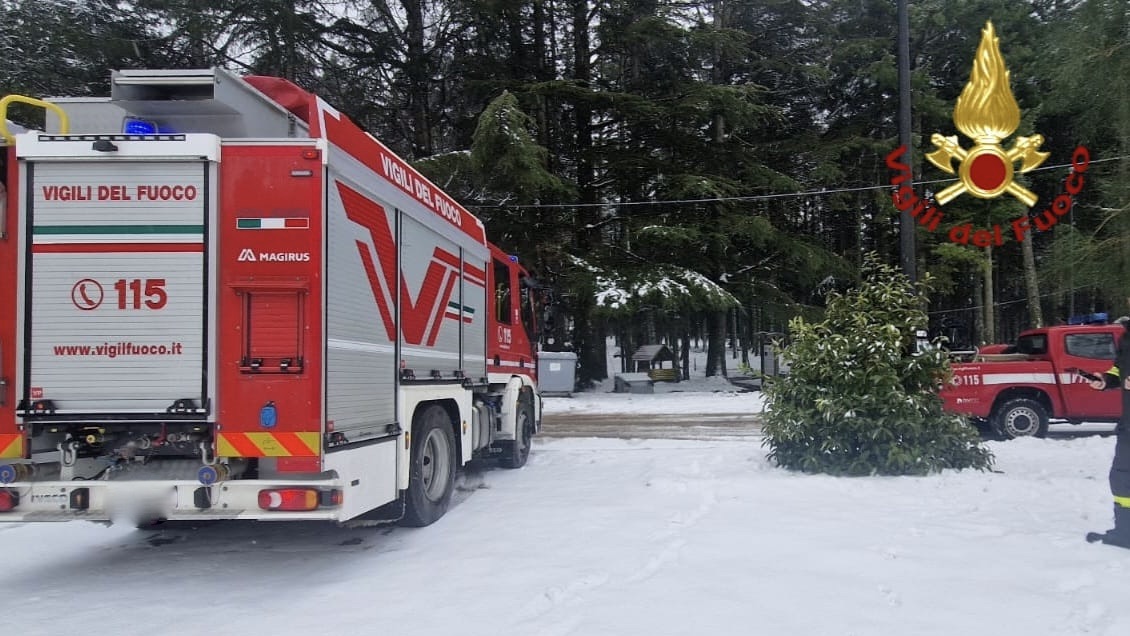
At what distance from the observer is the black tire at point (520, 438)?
383 inches

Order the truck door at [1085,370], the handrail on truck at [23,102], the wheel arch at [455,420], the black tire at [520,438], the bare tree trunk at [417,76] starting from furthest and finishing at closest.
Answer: the bare tree trunk at [417,76]
the truck door at [1085,370]
the black tire at [520,438]
the wheel arch at [455,420]
the handrail on truck at [23,102]

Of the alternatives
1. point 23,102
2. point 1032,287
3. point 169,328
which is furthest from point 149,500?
point 1032,287

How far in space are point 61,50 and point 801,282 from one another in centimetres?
2311

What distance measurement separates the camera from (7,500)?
466cm

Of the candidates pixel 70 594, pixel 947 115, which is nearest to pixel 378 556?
pixel 70 594

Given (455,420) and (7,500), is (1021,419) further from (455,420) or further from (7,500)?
(7,500)

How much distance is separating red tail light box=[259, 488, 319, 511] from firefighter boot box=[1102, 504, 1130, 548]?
548 cm

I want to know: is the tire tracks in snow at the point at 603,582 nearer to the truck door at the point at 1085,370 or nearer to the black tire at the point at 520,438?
the black tire at the point at 520,438

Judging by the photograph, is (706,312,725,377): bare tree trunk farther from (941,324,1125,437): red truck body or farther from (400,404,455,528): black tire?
(400,404,455,528): black tire

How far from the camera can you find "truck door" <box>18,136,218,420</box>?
4.64 m

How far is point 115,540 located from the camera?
6285 mm

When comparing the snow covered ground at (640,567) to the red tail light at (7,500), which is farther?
the red tail light at (7,500)

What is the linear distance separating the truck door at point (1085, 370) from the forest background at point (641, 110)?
900cm

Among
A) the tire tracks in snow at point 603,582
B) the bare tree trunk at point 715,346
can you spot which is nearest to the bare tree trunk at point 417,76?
the bare tree trunk at point 715,346
